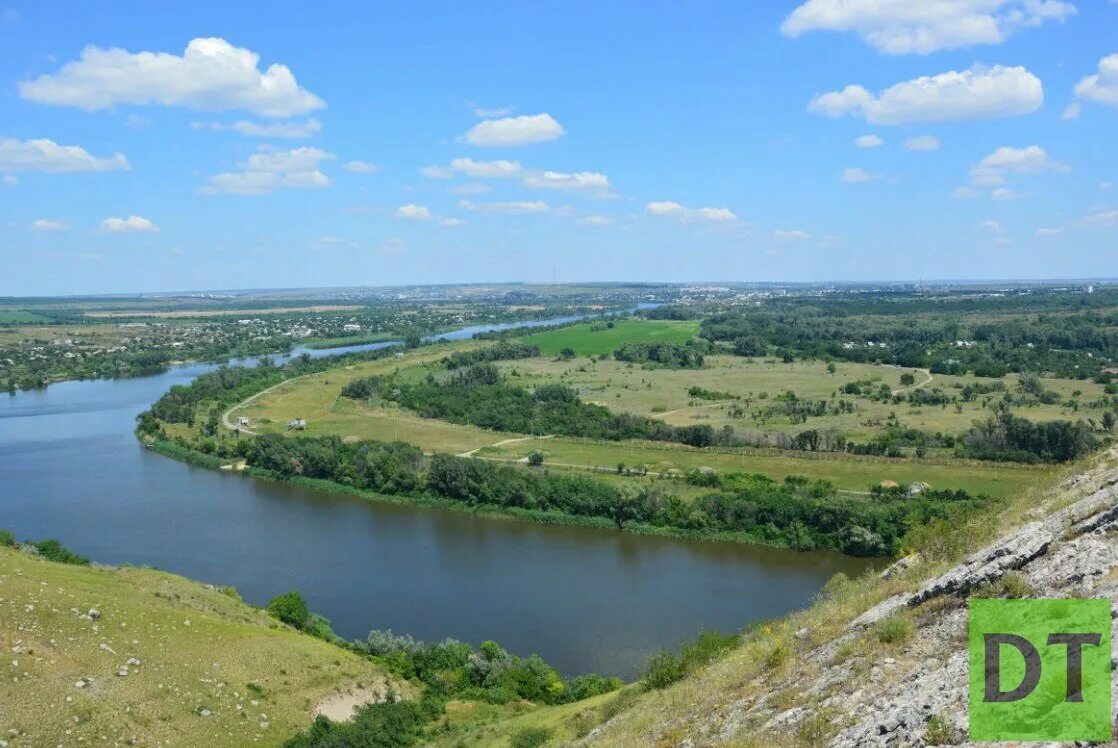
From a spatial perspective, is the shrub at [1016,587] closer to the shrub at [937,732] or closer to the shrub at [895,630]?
the shrub at [895,630]

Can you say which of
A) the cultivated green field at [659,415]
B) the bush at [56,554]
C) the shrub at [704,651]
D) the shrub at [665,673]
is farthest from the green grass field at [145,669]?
the cultivated green field at [659,415]

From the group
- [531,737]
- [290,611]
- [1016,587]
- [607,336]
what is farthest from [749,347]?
[1016,587]

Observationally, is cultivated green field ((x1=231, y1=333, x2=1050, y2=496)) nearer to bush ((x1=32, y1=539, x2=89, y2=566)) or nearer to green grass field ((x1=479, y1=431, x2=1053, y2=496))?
green grass field ((x1=479, y1=431, x2=1053, y2=496))

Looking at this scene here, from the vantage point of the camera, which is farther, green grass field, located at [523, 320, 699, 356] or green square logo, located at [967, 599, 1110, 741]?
green grass field, located at [523, 320, 699, 356]

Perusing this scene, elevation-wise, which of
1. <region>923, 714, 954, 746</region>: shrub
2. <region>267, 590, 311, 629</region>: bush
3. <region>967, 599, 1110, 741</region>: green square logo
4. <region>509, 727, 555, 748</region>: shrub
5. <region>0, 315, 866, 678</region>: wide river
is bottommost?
<region>0, 315, 866, 678</region>: wide river

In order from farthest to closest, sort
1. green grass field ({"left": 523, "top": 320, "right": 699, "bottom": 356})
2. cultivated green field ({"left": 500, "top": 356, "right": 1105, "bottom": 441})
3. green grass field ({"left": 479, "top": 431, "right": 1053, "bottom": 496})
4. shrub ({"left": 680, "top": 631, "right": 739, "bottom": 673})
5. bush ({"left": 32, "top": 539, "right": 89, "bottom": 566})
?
green grass field ({"left": 523, "top": 320, "right": 699, "bottom": 356}) < cultivated green field ({"left": 500, "top": 356, "right": 1105, "bottom": 441}) < green grass field ({"left": 479, "top": 431, "right": 1053, "bottom": 496}) < bush ({"left": 32, "top": 539, "right": 89, "bottom": 566}) < shrub ({"left": 680, "top": 631, "right": 739, "bottom": 673})

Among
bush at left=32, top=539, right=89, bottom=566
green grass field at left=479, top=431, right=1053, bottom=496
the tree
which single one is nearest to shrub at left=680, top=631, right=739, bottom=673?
bush at left=32, top=539, right=89, bottom=566
